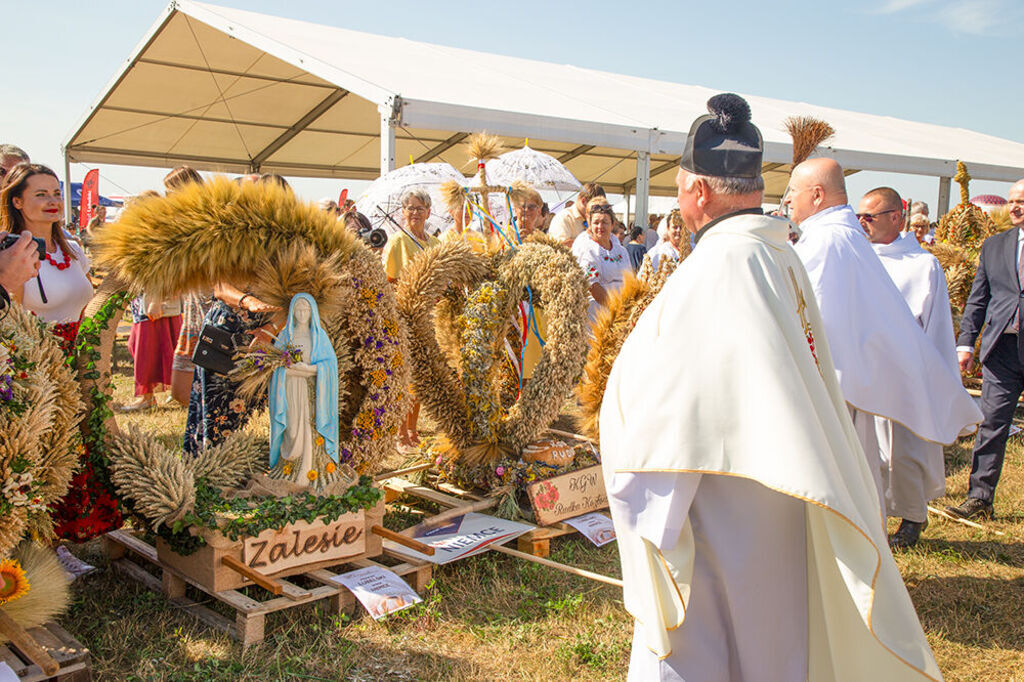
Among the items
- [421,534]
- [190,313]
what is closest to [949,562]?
[421,534]

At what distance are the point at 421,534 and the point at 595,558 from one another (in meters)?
1.04

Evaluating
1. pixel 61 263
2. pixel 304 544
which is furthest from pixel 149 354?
pixel 304 544

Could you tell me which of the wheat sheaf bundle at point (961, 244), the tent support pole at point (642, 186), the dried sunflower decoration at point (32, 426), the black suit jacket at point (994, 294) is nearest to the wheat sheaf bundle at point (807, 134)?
the black suit jacket at point (994, 294)

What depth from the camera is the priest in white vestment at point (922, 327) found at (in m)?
4.66

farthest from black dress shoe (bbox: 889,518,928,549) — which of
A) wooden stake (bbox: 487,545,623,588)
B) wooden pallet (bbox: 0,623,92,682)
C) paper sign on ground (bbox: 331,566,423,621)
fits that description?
wooden pallet (bbox: 0,623,92,682)

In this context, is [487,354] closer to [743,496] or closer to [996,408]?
[743,496]

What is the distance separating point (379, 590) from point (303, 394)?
40.4 inches

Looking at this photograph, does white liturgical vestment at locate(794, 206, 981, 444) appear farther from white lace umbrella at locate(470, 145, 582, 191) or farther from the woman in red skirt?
the woman in red skirt

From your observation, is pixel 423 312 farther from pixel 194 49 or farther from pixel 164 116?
pixel 164 116

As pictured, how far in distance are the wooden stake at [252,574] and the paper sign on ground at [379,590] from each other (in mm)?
375

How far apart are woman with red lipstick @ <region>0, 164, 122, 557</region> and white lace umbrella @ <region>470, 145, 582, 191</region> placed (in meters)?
4.67

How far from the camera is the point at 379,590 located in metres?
3.76

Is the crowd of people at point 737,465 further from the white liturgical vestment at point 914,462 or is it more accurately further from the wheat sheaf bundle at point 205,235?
the white liturgical vestment at point 914,462

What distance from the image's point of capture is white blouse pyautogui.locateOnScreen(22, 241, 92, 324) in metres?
4.42
